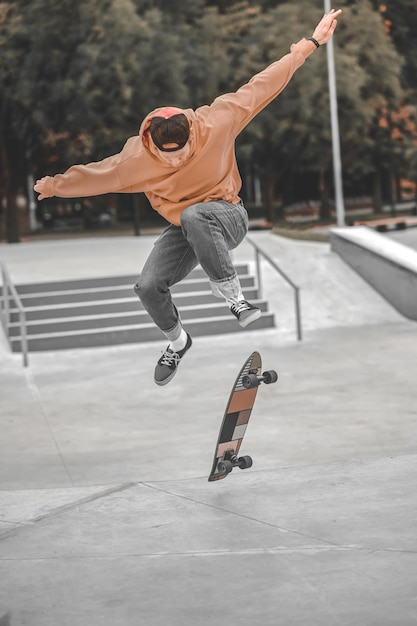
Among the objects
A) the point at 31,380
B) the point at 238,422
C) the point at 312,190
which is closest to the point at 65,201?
the point at 312,190

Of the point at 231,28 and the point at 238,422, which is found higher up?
the point at 231,28

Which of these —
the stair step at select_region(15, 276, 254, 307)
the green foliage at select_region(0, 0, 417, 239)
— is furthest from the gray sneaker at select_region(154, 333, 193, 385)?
the green foliage at select_region(0, 0, 417, 239)

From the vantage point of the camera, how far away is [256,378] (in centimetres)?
672

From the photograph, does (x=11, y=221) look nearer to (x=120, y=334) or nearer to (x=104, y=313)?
(x=104, y=313)

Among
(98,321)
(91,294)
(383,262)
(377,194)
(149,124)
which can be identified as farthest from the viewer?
(377,194)

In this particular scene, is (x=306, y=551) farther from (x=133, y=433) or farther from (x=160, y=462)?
(x=133, y=433)

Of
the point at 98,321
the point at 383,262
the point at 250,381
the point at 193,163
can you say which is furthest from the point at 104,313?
the point at 193,163

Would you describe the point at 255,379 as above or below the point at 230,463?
above

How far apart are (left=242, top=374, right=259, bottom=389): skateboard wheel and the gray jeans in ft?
2.01

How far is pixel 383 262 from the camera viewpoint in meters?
17.9

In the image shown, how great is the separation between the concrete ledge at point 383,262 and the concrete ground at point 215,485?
45 cm

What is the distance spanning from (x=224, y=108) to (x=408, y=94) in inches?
1372

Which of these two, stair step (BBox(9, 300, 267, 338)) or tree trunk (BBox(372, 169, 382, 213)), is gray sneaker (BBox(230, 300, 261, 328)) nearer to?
stair step (BBox(9, 300, 267, 338))

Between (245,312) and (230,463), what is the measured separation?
1275 millimetres
